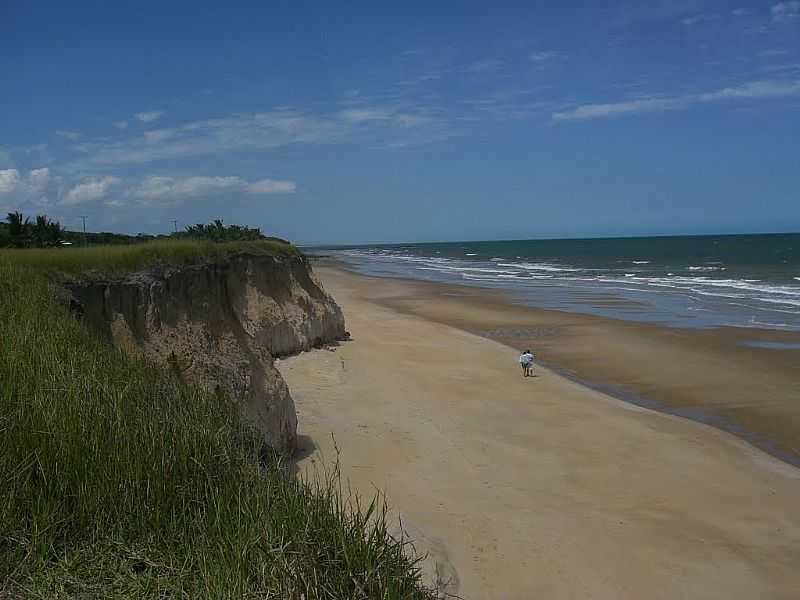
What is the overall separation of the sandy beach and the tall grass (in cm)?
382

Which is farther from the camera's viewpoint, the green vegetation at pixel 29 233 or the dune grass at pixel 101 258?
the green vegetation at pixel 29 233

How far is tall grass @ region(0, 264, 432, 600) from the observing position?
13.2 feet

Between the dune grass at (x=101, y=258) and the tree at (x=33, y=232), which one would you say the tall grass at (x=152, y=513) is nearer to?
the dune grass at (x=101, y=258)

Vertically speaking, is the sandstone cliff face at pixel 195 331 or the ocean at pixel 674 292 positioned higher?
the sandstone cliff face at pixel 195 331

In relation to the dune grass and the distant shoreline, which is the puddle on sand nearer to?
the distant shoreline

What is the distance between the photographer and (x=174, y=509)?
4641 mm

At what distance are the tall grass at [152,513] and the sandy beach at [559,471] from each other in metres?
3.82

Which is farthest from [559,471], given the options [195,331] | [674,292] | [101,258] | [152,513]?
[674,292]

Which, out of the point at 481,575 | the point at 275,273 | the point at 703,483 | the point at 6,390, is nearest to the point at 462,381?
the point at 275,273

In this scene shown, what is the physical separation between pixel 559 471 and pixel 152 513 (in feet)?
29.8

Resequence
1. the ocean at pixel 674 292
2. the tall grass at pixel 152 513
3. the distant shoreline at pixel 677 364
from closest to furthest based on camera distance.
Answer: the tall grass at pixel 152 513 < the distant shoreline at pixel 677 364 < the ocean at pixel 674 292

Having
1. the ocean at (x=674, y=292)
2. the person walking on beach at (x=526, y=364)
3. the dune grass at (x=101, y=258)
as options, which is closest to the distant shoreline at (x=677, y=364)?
the person walking on beach at (x=526, y=364)

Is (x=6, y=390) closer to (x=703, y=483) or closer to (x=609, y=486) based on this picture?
(x=609, y=486)

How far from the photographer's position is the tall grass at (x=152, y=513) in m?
4.02
